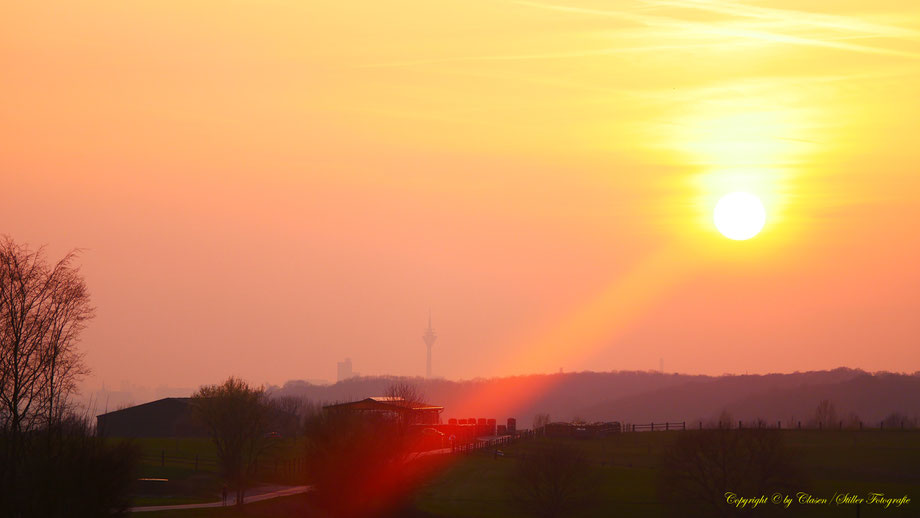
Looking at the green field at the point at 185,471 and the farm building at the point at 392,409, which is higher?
the farm building at the point at 392,409

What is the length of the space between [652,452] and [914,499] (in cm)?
2685

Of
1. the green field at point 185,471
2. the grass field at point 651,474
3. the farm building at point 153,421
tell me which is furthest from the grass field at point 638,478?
the farm building at point 153,421

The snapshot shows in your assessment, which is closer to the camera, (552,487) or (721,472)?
(721,472)

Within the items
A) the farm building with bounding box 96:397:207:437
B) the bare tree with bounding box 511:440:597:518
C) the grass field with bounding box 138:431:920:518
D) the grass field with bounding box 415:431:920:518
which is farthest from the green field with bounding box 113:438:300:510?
the bare tree with bounding box 511:440:597:518

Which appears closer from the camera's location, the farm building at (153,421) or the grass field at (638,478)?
the grass field at (638,478)

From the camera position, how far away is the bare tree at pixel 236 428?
78.1 m

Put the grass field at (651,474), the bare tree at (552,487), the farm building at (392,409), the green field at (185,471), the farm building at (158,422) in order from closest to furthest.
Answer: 1. the grass field at (651,474)
2. the bare tree at (552,487)
3. the green field at (185,471)
4. the farm building at (392,409)
5. the farm building at (158,422)

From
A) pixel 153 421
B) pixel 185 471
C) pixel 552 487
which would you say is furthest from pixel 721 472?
pixel 153 421

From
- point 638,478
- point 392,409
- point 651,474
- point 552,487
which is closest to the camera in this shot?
point 552,487

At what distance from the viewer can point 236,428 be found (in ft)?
263

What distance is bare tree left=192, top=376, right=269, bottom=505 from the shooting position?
7806 centimetres

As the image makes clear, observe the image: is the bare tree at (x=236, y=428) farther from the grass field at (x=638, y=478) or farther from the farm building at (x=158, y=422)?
the farm building at (x=158, y=422)

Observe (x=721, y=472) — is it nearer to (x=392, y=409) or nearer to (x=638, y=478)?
(x=638, y=478)

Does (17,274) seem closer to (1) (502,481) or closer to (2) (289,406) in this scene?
(1) (502,481)
